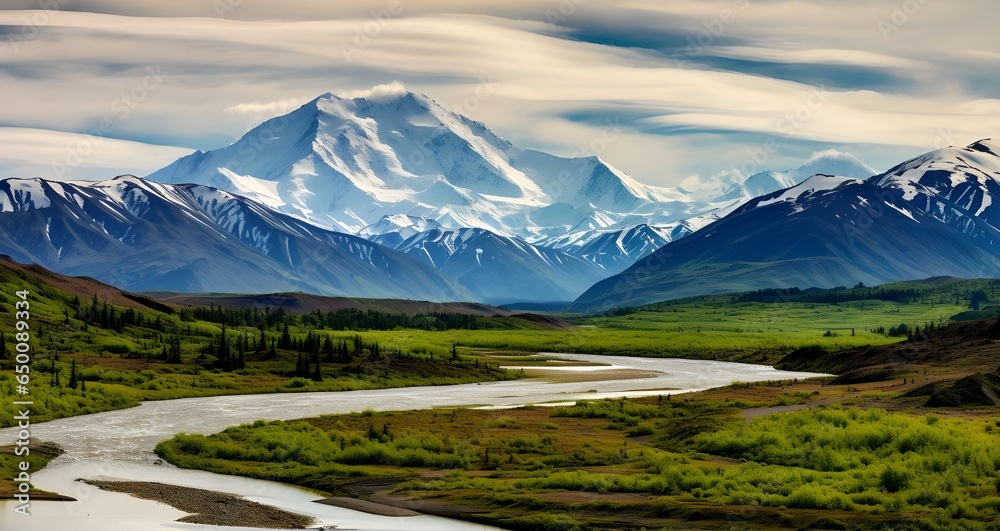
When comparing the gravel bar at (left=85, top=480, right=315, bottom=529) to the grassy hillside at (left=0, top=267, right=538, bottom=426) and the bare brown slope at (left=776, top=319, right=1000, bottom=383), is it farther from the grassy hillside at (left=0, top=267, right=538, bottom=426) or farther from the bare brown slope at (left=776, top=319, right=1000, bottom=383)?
the bare brown slope at (left=776, top=319, right=1000, bottom=383)

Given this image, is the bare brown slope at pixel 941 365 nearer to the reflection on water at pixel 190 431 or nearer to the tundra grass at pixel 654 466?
the tundra grass at pixel 654 466

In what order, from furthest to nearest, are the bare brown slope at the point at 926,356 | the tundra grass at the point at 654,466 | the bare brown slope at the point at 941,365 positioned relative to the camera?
the bare brown slope at the point at 926,356 < the bare brown slope at the point at 941,365 < the tundra grass at the point at 654,466

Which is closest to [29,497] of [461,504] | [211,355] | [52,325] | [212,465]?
[212,465]

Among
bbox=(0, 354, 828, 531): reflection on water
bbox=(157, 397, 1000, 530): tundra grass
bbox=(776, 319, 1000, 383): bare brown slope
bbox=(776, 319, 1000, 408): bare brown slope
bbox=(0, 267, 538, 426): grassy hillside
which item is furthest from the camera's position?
bbox=(776, 319, 1000, 383): bare brown slope

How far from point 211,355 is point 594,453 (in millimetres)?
93414

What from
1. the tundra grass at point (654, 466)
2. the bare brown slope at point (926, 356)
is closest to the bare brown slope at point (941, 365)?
the bare brown slope at point (926, 356)

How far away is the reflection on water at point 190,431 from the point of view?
59.4 meters

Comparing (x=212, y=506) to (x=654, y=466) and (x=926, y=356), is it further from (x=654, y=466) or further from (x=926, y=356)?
(x=926, y=356)

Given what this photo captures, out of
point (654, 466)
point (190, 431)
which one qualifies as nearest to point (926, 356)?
point (654, 466)

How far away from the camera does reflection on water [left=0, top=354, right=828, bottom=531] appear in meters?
59.4

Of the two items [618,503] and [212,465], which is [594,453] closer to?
[618,503]

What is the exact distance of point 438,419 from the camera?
102 m

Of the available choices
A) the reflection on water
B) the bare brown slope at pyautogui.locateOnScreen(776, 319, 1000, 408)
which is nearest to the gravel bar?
the reflection on water

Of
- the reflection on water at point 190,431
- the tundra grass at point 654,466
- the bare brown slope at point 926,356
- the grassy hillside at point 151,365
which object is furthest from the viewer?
the bare brown slope at point 926,356
